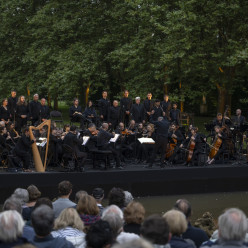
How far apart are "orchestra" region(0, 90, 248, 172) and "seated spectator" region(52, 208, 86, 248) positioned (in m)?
8.14

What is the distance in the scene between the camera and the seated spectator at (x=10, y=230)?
4496 mm

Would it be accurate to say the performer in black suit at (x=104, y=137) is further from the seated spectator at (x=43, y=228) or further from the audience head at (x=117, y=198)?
the seated spectator at (x=43, y=228)

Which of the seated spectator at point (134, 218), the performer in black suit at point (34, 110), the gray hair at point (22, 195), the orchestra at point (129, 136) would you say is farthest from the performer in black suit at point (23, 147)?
the seated spectator at point (134, 218)

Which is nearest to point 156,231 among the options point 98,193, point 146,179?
point 98,193

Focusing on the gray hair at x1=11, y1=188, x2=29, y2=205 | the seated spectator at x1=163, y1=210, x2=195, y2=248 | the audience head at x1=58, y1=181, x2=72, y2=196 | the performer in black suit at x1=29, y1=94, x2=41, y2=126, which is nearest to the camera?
the seated spectator at x1=163, y1=210, x2=195, y2=248

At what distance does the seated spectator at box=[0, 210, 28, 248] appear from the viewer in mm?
4496

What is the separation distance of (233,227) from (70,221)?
2055 millimetres

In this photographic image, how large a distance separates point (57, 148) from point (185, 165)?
392 centimetres

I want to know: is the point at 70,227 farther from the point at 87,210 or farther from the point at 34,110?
the point at 34,110

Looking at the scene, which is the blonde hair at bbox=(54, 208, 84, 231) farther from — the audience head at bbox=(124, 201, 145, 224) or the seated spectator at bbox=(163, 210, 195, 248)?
the seated spectator at bbox=(163, 210, 195, 248)

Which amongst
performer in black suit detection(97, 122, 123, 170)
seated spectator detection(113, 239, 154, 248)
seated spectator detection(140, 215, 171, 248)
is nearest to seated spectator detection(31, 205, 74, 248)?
seated spectator detection(140, 215, 171, 248)

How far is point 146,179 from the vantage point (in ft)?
48.8

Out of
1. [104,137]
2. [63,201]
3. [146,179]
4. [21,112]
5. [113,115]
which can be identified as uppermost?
[21,112]

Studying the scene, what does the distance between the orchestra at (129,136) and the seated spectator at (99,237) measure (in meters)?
9.31
